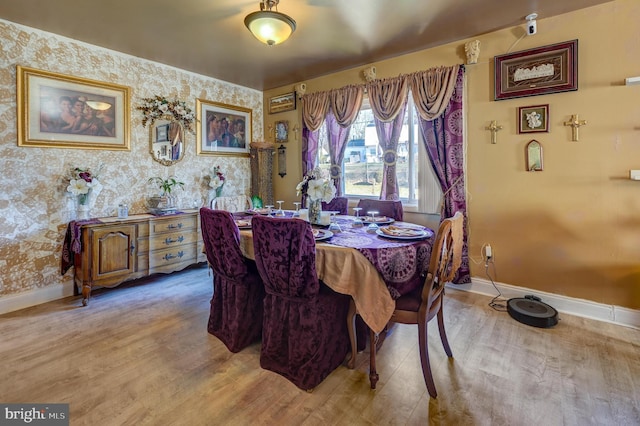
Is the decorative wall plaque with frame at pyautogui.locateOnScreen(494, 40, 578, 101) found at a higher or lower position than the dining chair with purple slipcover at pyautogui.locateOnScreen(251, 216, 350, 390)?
higher

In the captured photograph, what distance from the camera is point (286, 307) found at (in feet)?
6.42

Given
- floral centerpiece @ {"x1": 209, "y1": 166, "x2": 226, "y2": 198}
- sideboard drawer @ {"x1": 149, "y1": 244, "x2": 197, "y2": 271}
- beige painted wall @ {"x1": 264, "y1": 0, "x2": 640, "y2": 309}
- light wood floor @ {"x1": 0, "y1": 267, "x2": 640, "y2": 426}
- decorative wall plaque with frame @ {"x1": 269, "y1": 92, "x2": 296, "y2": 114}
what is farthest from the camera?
decorative wall plaque with frame @ {"x1": 269, "y1": 92, "x2": 296, "y2": 114}

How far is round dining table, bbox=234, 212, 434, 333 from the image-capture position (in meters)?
1.76

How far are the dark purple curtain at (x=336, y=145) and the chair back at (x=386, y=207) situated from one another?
1.07 m

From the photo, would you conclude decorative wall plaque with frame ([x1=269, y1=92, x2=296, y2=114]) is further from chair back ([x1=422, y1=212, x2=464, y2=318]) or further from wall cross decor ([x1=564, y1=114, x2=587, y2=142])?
chair back ([x1=422, y1=212, x2=464, y2=318])

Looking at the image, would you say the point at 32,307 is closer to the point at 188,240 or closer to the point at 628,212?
the point at 188,240

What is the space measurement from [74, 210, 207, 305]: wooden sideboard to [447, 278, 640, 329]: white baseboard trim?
10.8ft

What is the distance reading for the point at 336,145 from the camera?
418 cm

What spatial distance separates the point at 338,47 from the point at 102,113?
2.73 metres

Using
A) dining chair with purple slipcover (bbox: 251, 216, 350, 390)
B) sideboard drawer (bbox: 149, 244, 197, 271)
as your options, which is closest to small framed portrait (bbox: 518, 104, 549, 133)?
dining chair with purple slipcover (bbox: 251, 216, 350, 390)

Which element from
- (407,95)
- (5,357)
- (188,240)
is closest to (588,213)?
(407,95)

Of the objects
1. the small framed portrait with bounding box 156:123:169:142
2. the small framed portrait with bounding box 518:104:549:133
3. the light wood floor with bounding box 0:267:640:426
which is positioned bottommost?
the light wood floor with bounding box 0:267:640:426

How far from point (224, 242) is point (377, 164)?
8.02ft

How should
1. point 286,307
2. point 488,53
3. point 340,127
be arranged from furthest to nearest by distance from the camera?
point 340,127 → point 488,53 → point 286,307
